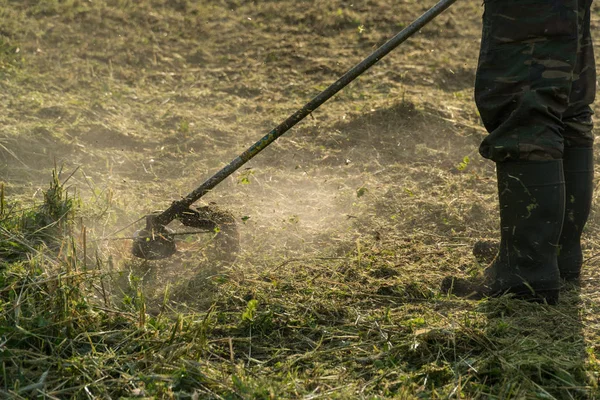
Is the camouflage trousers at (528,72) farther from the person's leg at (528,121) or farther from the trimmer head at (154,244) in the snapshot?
the trimmer head at (154,244)

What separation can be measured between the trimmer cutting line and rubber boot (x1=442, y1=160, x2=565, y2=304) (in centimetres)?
84

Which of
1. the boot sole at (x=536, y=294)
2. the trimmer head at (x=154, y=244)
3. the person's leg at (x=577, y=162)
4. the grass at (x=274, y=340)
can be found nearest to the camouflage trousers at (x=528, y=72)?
the person's leg at (x=577, y=162)

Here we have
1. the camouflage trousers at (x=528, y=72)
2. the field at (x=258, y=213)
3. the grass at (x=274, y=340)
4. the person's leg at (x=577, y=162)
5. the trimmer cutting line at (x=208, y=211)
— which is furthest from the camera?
the trimmer cutting line at (x=208, y=211)

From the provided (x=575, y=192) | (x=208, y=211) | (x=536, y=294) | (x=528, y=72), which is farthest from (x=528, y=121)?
(x=208, y=211)

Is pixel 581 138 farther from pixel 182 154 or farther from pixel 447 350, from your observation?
pixel 182 154

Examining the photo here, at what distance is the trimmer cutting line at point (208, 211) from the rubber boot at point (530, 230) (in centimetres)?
84

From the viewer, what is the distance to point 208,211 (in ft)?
12.4

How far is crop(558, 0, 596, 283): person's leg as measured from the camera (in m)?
3.24

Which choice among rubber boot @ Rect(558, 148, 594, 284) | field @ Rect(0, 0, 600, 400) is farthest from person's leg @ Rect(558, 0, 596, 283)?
field @ Rect(0, 0, 600, 400)

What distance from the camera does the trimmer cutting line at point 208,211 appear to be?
353 cm

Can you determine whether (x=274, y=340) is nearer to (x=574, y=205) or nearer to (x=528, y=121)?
(x=528, y=121)

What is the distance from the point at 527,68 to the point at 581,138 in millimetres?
571

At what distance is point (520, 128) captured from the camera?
117 inches

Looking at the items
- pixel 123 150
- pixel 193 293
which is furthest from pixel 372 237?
pixel 123 150
